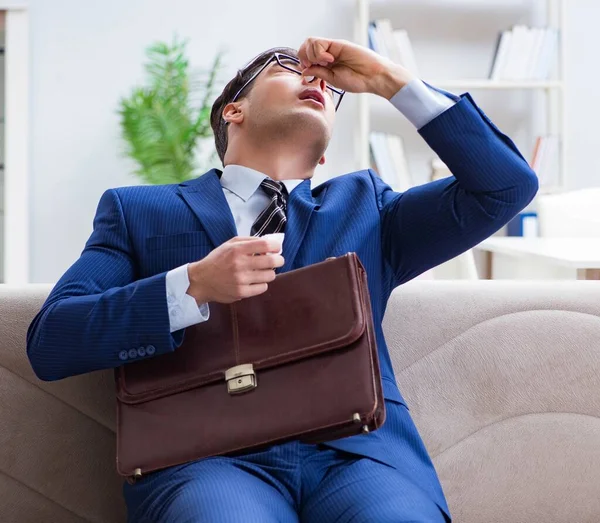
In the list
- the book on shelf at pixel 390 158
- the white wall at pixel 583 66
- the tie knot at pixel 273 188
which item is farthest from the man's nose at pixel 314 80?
the white wall at pixel 583 66

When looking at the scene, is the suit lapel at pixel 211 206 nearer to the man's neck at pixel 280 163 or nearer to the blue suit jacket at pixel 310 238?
the blue suit jacket at pixel 310 238

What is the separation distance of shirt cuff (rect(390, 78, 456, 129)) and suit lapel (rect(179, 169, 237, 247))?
13.8 inches

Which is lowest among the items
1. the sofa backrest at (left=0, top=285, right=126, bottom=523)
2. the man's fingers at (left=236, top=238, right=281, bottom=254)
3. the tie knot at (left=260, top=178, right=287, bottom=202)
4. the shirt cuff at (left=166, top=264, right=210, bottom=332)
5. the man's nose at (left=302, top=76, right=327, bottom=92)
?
the sofa backrest at (left=0, top=285, right=126, bottom=523)

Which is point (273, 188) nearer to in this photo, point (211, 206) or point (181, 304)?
point (211, 206)

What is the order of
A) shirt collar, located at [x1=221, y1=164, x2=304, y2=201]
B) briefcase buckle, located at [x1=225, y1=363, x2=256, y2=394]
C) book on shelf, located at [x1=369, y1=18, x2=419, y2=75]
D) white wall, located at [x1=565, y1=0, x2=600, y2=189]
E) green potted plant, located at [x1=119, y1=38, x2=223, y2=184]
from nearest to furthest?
briefcase buckle, located at [x1=225, y1=363, x2=256, y2=394] < shirt collar, located at [x1=221, y1=164, x2=304, y2=201] < green potted plant, located at [x1=119, y1=38, x2=223, y2=184] < book on shelf, located at [x1=369, y1=18, x2=419, y2=75] < white wall, located at [x1=565, y1=0, x2=600, y2=189]

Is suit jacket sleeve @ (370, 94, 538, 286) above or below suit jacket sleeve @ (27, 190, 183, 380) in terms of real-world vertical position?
above

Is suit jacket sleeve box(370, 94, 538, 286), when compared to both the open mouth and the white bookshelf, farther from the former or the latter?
the white bookshelf

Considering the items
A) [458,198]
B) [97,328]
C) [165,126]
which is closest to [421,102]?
[458,198]

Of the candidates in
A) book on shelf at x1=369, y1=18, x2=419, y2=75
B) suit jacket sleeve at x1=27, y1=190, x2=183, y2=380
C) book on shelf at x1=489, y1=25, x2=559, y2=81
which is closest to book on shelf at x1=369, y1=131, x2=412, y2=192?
book on shelf at x1=369, y1=18, x2=419, y2=75

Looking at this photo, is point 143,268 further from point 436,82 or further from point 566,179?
point 566,179

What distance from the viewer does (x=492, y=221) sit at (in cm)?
149

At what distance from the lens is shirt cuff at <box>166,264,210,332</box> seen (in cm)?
131

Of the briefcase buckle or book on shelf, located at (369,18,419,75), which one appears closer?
the briefcase buckle

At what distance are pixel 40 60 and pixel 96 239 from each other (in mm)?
3996
